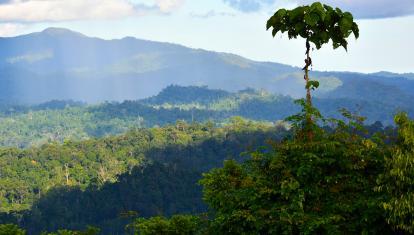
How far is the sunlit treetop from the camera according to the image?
18.1 metres

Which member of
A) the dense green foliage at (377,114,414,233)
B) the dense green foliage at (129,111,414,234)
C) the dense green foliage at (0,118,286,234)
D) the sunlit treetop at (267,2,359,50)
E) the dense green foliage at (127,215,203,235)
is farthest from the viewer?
the dense green foliage at (0,118,286,234)

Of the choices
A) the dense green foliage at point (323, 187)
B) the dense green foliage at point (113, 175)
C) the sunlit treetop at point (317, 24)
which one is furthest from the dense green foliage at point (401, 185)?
the dense green foliage at point (113, 175)

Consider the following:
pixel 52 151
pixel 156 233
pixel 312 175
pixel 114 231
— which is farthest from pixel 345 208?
pixel 52 151

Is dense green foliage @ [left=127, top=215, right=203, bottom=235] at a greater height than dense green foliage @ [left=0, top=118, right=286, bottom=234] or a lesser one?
greater

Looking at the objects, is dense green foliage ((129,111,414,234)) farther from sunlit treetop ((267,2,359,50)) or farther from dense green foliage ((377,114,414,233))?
sunlit treetop ((267,2,359,50))

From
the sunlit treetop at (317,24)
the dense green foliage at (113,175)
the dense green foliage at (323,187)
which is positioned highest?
the sunlit treetop at (317,24)

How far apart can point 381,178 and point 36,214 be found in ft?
309

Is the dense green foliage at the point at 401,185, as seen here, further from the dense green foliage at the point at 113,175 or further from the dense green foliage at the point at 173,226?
the dense green foliage at the point at 113,175

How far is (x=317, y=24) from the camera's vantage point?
1872 cm

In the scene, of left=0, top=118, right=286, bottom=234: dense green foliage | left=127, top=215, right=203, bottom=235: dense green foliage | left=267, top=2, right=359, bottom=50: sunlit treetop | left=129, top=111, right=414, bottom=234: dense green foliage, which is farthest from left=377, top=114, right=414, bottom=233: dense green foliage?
left=0, top=118, right=286, bottom=234: dense green foliage

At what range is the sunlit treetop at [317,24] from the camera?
18.1 meters

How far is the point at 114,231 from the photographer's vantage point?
104m

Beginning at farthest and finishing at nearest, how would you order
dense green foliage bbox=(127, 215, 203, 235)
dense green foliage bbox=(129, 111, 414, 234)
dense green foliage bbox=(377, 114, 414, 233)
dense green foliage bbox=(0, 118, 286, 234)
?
dense green foliage bbox=(0, 118, 286, 234) → dense green foliage bbox=(127, 215, 203, 235) → dense green foliage bbox=(129, 111, 414, 234) → dense green foliage bbox=(377, 114, 414, 233)

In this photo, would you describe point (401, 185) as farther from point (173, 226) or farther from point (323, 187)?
point (173, 226)
